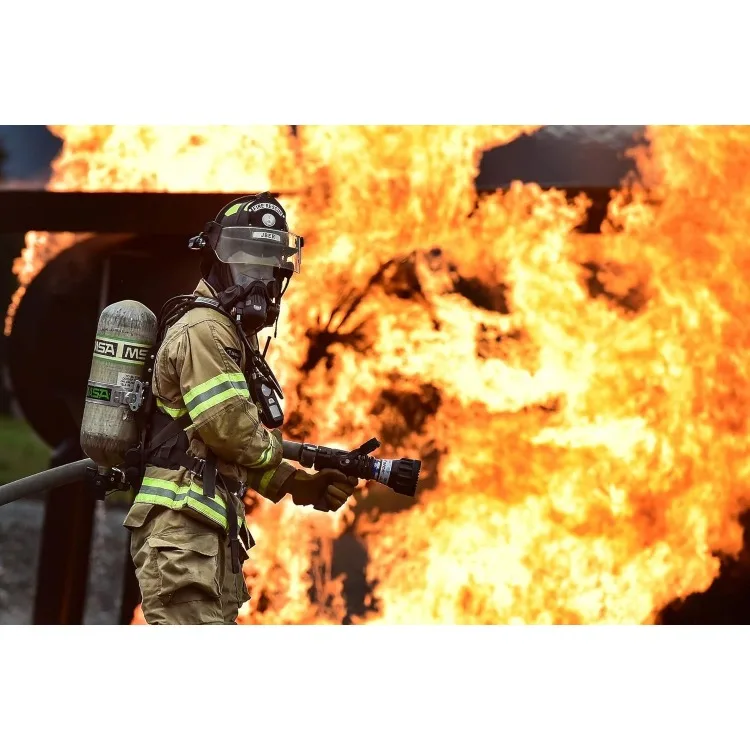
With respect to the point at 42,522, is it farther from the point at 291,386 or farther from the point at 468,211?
the point at 468,211

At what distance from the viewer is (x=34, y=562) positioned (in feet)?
20.4

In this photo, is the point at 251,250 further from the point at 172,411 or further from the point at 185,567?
the point at 185,567

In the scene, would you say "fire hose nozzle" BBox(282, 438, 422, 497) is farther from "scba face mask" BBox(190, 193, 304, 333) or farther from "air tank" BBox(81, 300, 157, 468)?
"air tank" BBox(81, 300, 157, 468)

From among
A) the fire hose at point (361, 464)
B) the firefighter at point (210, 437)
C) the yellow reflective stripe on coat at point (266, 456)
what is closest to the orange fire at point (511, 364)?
the fire hose at point (361, 464)

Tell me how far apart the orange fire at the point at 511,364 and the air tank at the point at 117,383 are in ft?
→ 5.17

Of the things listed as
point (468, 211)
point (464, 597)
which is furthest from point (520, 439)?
point (468, 211)

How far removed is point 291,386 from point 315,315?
417 millimetres

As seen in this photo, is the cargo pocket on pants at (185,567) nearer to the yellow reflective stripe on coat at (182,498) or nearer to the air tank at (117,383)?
the yellow reflective stripe on coat at (182,498)

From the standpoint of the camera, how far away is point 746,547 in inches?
243

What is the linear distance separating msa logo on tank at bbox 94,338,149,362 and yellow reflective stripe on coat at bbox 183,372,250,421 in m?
0.43

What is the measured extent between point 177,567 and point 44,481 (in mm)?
1696

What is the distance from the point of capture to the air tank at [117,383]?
15.2 feet

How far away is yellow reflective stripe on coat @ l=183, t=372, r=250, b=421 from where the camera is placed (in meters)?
4.36

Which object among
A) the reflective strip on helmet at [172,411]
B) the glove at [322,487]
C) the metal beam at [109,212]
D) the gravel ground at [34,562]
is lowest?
the gravel ground at [34,562]
